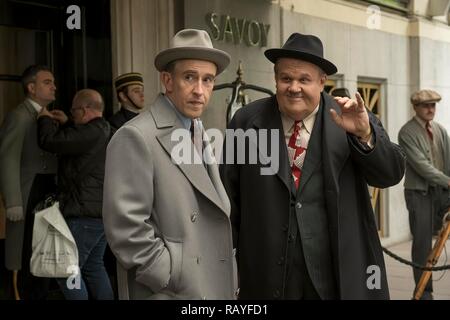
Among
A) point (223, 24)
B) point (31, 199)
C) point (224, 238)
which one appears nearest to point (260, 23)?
point (223, 24)

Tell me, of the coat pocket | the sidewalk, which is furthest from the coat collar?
the sidewalk

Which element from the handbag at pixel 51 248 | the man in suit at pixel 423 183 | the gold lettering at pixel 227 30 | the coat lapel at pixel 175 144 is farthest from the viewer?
the gold lettering at pixel 227 30

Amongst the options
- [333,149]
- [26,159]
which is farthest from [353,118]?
[26,159]

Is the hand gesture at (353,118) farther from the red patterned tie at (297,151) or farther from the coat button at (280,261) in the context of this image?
the coat button at (280,261)

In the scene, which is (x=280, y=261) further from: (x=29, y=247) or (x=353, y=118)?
(x=29, y=247)

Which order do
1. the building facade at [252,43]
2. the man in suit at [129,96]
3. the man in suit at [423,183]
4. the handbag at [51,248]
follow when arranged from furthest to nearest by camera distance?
1. the man in suit at [423,183]
2. the building facade at [252,43]
3. the man in suit at [129,96]
4. the handbag at [51,248]

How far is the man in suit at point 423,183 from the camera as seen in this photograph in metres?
5.82

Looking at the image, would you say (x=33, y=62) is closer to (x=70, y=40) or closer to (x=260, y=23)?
(x=70, y=40)

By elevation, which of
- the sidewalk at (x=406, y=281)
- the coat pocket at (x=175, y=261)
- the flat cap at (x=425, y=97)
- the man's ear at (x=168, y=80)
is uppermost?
the flat cap at (x=425, y=97)

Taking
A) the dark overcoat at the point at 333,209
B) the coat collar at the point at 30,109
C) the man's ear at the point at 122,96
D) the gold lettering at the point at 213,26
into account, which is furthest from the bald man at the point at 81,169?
the dark overcoat at the point at 333,209

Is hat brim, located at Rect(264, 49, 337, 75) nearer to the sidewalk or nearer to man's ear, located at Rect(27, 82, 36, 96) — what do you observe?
man's ear, located at Rect(27, 82, 36, 96)

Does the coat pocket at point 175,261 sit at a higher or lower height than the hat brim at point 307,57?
lower

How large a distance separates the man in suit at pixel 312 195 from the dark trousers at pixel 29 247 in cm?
218

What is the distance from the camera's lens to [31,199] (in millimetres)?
4684
